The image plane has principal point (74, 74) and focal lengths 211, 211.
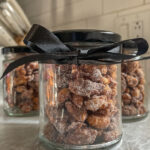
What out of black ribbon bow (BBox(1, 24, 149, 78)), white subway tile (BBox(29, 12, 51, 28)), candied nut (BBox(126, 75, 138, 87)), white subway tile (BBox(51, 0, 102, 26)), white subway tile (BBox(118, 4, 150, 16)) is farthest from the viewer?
white subway tile (BBox(29, 12, 51, 28))

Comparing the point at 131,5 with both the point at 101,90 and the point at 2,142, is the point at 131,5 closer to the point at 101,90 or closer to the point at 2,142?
the point at 101,90

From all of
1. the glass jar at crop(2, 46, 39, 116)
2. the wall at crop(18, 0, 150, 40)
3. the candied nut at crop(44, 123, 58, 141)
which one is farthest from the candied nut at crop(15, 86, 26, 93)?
Result: the wall at crop(18, 0, 150, 40)

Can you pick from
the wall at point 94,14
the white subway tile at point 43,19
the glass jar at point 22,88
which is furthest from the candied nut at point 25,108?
the white subway tile at point 43,19

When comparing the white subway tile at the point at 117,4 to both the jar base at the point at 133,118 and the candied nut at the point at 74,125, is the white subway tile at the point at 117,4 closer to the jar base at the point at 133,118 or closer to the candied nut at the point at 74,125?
the jar base at the point at 133,118

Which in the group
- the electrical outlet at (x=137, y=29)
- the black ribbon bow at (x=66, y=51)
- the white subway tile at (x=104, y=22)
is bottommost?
the black ribbon bow at (x=66, y=51)

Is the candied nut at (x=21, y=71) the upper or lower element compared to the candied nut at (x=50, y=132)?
upper

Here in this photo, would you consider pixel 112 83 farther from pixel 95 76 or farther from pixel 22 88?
pixel 22 88

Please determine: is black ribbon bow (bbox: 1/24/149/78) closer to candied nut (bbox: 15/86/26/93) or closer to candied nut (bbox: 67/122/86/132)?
candied nut (bbox: 67/122/86/132)
